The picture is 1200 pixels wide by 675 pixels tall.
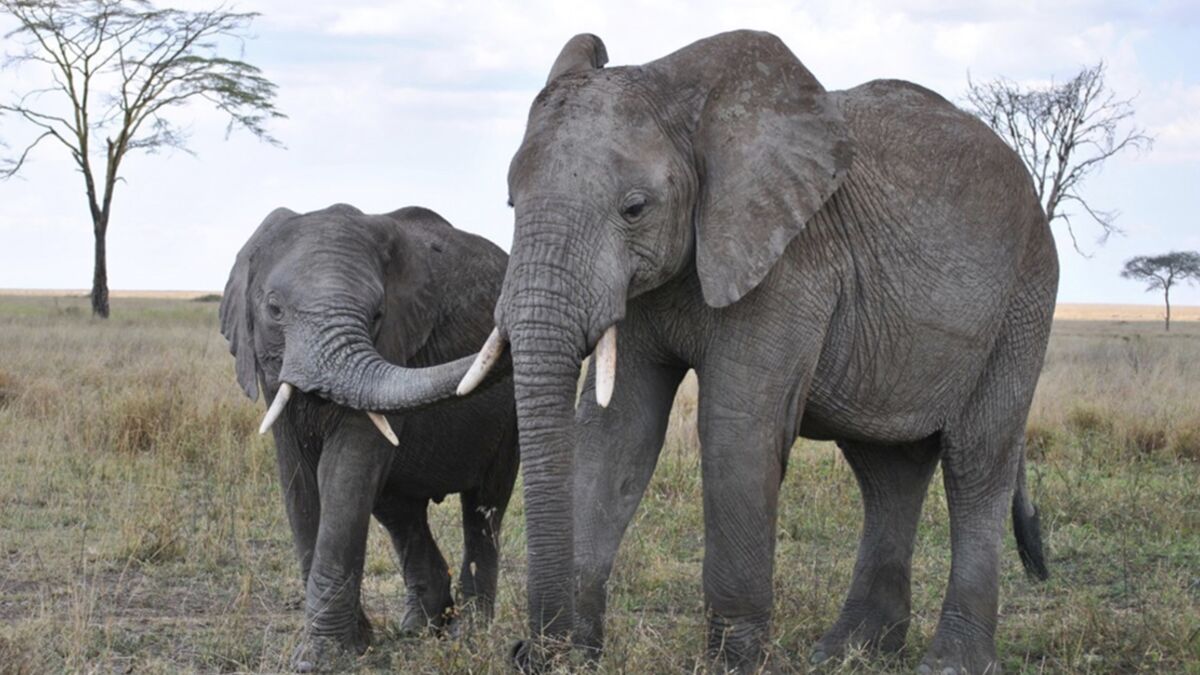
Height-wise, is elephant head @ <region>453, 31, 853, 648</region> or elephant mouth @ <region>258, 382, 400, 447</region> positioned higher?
elephant head @ <region>453, 31, 853, 648</region>

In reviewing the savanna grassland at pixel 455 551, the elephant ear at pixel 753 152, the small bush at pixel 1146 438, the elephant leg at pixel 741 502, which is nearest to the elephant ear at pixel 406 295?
the savanna grassland at pixel 455 551

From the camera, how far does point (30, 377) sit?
14.0 m

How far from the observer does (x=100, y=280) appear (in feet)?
112

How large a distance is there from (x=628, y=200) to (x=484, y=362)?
2.25 feet

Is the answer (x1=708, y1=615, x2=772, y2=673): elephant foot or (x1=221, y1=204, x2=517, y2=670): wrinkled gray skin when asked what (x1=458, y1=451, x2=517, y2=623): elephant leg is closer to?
(x1=221, y1=204, x2=517, y2=670): wrinkled gray skin

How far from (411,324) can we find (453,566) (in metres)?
2.13

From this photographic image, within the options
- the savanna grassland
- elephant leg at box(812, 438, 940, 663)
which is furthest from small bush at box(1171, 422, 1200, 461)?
elephant leg at box(812, 438, 940, 663)

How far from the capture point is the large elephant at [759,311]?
494 centimetres

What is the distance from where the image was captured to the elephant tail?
7.42m

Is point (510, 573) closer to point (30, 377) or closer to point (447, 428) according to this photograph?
point (447, 428)

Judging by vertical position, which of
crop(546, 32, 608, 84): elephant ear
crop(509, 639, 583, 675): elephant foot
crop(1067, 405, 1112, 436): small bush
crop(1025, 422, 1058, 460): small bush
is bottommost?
crop(509, 639, 583, 675): elephant foot

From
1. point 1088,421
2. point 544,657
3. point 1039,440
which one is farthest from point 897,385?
point 1088,421

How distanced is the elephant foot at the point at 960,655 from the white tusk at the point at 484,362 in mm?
2252

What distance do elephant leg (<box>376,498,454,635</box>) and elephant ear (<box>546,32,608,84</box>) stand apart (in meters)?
2.54
